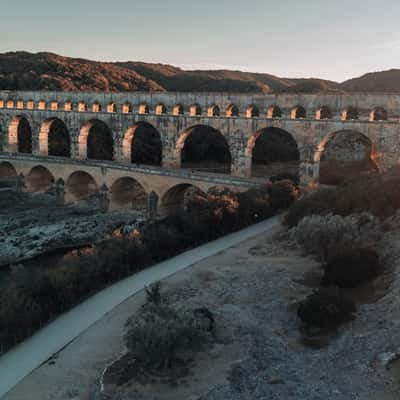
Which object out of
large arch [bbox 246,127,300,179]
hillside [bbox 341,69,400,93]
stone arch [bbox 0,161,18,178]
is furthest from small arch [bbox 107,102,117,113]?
hillside [bbox 341,69,400,93]

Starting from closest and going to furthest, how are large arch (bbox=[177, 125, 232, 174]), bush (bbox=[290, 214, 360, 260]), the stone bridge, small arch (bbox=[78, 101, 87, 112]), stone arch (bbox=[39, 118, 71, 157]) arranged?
bush (bbox=[290, 214, 360, 260]) → the stone bridge → small arch (bbox=[78, 101, 87, 112]) → stone arch (bbox=[39, 118, 71, 157]) → large arch (bbox=[177, 125, 232, 174])

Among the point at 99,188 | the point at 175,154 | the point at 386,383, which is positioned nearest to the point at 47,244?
the point at 99,188

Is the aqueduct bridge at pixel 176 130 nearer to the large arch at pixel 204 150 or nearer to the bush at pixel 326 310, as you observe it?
the large arch at pixel 204 150

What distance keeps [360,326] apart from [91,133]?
165 feet

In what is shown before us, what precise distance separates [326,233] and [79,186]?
26.5 m

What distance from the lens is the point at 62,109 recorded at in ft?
154

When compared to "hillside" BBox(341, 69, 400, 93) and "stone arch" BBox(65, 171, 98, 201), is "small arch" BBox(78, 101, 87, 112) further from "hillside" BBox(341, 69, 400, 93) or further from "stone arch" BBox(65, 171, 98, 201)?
"hillside" BBox(341, 69, 400, 93)

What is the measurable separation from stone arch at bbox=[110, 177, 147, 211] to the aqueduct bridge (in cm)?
67

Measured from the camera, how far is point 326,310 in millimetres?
13695

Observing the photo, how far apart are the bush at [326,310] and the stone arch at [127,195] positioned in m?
24.4

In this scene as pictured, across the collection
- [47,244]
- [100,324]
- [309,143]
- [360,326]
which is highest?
[309,143]

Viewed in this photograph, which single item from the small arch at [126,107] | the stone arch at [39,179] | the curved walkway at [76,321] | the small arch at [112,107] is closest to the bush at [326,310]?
the curved walkway at [76,321]

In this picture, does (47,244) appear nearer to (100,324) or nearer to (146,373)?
(100,324)

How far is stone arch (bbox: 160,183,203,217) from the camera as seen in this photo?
113 ft
